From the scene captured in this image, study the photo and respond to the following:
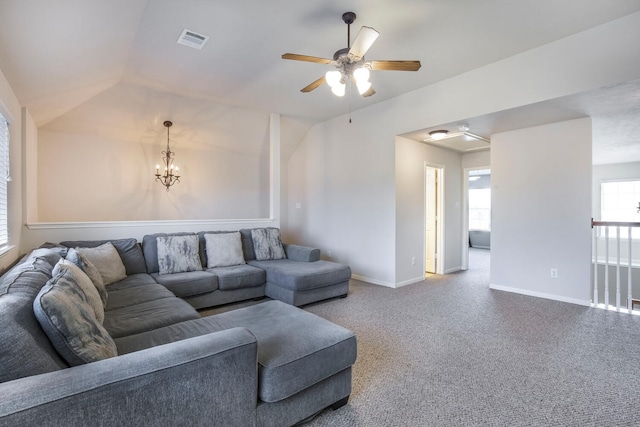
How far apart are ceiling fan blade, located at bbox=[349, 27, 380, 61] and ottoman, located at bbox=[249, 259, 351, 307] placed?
7.59ft

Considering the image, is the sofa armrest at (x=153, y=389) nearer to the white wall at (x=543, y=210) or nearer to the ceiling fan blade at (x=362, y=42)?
the ceiling fan blade at (x=362, y=42)

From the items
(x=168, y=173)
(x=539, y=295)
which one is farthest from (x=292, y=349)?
(x=168, y=173)

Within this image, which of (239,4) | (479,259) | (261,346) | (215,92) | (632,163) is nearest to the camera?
(261,346)

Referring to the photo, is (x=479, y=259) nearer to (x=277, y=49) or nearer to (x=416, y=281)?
(x=416, y=281)

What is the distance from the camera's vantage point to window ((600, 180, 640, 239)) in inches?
263

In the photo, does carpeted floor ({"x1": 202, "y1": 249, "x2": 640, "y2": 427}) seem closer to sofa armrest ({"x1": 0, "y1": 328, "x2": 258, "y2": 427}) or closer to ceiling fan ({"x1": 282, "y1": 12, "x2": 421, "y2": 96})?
sofa armrest ({"x1": 0, "y1": 328, "x2": 258, "y2": 427})

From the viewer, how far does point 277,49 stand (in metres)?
3.13

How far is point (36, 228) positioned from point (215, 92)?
2.67m

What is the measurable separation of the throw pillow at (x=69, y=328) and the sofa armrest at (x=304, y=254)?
9.86ft

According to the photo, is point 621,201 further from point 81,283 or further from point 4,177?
point 4,177

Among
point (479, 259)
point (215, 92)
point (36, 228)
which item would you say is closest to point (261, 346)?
point (36, 228)

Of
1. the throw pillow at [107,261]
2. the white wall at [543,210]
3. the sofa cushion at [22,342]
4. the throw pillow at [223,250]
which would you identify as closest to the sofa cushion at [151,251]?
the throw pillow at [107,261]

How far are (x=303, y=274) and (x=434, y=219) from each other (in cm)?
324

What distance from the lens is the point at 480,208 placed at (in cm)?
1014
